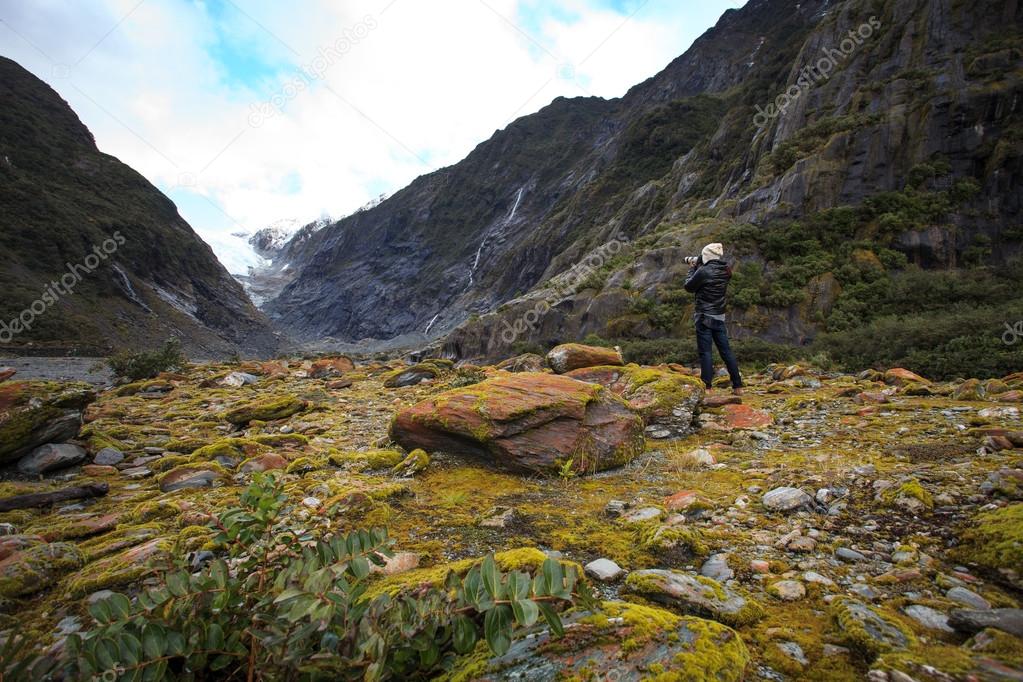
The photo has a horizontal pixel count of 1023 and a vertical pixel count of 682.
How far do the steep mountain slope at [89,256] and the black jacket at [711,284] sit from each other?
54.7 m

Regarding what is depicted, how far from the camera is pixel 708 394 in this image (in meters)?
7.52

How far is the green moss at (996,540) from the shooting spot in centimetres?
218

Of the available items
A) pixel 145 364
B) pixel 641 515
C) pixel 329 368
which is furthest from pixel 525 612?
pixel 145 364

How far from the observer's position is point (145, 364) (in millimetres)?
15773

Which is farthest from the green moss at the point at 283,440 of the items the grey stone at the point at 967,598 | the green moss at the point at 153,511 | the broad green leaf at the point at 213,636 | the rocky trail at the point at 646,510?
the grey stone at the point at 967,598

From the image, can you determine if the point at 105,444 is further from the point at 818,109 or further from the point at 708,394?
the point at 818,109

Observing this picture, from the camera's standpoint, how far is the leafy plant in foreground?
3.88 ft

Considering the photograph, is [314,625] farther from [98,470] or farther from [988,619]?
[98,470]

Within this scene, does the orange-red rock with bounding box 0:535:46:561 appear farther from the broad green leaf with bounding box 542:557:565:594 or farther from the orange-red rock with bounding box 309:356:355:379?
the orange-red rock with bounding box 309:356:355:379

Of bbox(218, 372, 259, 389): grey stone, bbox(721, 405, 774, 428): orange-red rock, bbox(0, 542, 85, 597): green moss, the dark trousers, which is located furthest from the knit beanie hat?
bbox(218, 372, 259, 389): grey stone

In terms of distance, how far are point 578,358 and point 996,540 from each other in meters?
6.68

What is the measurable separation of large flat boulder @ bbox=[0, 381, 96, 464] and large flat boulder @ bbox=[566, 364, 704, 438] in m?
6.83

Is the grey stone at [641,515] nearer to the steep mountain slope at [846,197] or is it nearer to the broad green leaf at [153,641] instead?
the broad green leaf at [153,641]

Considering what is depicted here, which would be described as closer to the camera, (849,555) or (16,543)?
(849,555)
